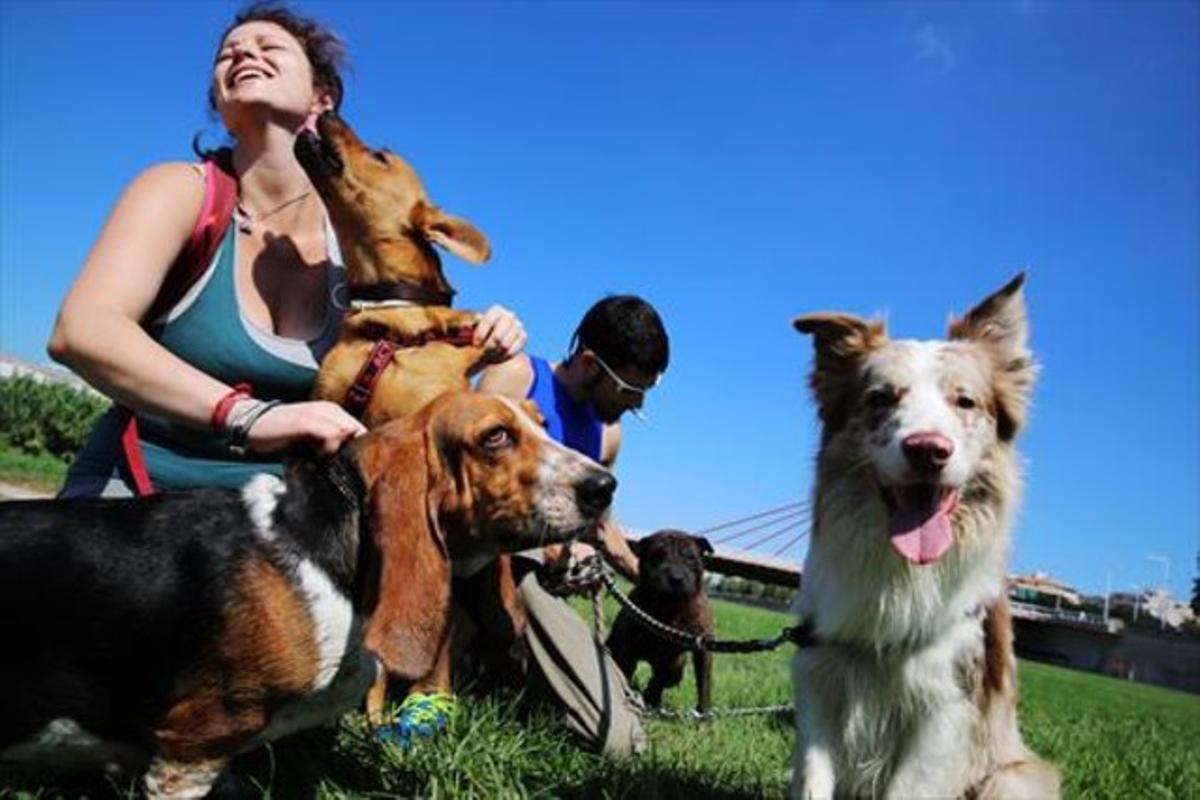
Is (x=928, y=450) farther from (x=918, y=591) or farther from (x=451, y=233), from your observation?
(x=451, y=233)

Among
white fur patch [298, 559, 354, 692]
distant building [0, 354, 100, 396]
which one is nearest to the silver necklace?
white fur patch [298, 559, 354, 692]

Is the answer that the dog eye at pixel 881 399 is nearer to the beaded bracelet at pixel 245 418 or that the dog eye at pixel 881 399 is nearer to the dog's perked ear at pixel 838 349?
the dog's perked ear at pixel 838 349

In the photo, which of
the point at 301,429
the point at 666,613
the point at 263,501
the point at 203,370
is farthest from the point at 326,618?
the point at 666,613

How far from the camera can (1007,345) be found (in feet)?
12.7

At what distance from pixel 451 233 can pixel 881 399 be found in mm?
2370

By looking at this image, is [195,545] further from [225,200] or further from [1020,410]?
[1020,410]

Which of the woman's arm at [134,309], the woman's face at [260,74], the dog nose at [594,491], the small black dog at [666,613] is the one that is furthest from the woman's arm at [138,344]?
the small black dog at [666,613]

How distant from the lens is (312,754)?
395 centimetres

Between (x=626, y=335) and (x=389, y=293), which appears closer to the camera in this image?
(x=389, y=293)

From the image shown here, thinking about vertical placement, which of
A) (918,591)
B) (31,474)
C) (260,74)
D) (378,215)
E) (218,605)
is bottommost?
(31,474)

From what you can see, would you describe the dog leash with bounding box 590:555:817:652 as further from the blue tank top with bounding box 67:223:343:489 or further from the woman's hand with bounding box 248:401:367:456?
the blue tank top with bounding box 67:223:343:489

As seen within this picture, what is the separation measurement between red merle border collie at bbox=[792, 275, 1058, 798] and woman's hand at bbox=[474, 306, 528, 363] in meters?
1.64

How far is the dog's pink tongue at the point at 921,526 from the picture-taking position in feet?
11.1

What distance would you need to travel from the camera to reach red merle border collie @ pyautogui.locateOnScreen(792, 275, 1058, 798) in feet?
10.9
